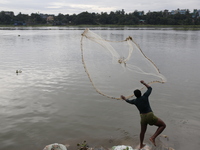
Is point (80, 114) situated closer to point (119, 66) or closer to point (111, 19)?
point (119, 66)

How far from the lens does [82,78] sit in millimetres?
12305

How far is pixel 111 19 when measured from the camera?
408 feet

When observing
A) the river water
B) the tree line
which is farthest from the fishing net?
the tree line

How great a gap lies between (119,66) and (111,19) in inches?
4794

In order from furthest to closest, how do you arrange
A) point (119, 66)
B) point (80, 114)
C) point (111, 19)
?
1. point (111, 19)
2. point (80, 114)
3. point (119, 66)

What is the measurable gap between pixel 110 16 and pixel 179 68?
116315mm

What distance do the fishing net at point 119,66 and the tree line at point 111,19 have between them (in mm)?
99289

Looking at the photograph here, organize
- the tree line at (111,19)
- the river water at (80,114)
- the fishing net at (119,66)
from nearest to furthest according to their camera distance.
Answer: the river water at (80,114) < the fishing net at (119,66) < the tree line at (111,19)

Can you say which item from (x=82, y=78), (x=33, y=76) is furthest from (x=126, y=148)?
(x=33, y=76)

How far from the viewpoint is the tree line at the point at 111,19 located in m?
107

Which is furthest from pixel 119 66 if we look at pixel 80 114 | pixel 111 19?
pixel 111 19

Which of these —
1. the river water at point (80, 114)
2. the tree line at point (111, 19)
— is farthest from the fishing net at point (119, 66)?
the tree line at point (111, 19)

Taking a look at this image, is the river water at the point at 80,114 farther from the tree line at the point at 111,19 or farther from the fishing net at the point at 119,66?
the tree line at the point at 111,19

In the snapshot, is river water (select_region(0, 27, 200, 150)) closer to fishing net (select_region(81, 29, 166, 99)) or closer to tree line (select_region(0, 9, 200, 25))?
fishing net (select_region(81, 29, 166, 99))
